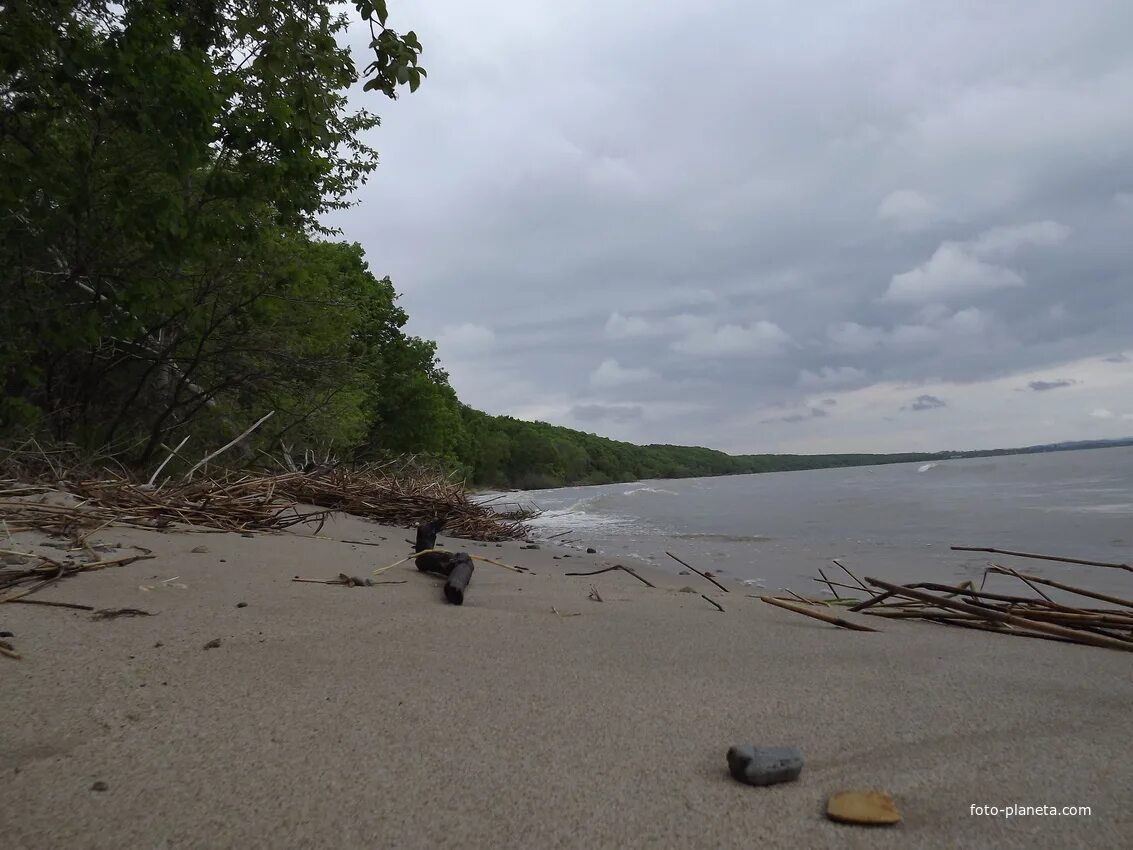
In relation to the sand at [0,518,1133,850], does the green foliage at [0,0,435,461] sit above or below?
above

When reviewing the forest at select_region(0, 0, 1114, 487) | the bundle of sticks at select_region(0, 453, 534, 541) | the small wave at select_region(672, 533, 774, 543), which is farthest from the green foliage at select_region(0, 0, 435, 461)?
the small wave at select_region(672, 533, 774, 543)

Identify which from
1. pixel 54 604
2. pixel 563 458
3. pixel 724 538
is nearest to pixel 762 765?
pixel 54 604

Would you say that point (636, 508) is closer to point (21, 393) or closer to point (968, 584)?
point (21, 393)

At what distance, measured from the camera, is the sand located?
1.02 meters

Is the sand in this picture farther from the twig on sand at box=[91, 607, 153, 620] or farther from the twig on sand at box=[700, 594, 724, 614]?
the twig on sand at box=[700, 594, 724, 614]

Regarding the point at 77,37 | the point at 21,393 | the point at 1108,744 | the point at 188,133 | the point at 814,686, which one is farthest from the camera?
the point at 21,393

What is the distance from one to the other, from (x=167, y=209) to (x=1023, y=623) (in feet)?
16.9

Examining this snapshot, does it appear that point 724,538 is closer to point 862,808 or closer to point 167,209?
point 167,209

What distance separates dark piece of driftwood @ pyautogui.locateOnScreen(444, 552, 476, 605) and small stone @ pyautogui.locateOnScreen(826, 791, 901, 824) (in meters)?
1.90

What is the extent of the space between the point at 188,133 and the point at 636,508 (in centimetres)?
1452

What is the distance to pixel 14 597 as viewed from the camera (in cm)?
202

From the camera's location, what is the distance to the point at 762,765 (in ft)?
3.80

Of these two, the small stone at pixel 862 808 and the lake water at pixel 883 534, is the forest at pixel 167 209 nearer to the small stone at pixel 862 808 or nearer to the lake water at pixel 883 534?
the small stone at pixel 862 808

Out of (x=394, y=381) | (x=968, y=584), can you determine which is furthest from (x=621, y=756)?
(x=394, y=381)
